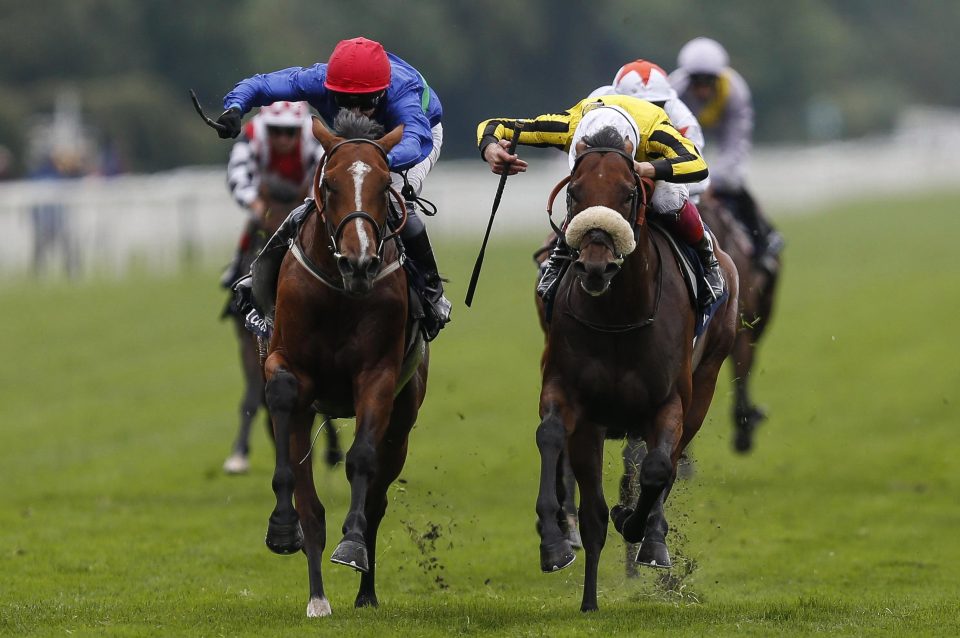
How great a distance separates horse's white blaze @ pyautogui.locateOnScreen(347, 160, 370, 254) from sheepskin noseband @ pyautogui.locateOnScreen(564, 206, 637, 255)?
0.73 meters

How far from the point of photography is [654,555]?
7004mm

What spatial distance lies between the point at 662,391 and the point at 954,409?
340 inches

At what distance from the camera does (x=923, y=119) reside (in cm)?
7462

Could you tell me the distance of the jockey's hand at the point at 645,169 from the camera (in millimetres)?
6902

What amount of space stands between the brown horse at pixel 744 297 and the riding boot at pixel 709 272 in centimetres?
253

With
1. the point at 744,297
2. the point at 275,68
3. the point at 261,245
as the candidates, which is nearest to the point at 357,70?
the point at 261,245

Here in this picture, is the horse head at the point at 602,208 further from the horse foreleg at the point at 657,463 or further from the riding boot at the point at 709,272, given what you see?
the riding boot at the point at 709,272

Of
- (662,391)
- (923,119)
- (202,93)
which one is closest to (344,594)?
(662,391)

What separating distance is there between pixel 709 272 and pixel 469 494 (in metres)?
4.07

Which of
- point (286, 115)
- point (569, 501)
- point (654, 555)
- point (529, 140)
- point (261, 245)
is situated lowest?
point (569, 501)

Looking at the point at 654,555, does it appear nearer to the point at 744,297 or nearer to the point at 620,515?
the point at 620,515

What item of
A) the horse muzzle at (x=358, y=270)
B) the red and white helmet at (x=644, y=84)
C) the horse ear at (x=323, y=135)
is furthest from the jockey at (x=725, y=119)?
the horse muzzle at (x=358, y=270)

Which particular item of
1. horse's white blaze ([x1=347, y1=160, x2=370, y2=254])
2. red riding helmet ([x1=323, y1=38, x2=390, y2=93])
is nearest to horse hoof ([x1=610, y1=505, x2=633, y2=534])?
horse's white blaze ([x1=347, y1=160, x2=370, y2=254])

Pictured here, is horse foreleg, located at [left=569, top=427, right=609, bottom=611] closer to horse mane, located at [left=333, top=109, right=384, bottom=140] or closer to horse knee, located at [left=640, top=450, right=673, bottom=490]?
horse knee, located at [left=640, top=450, right=673, bottom=490]
